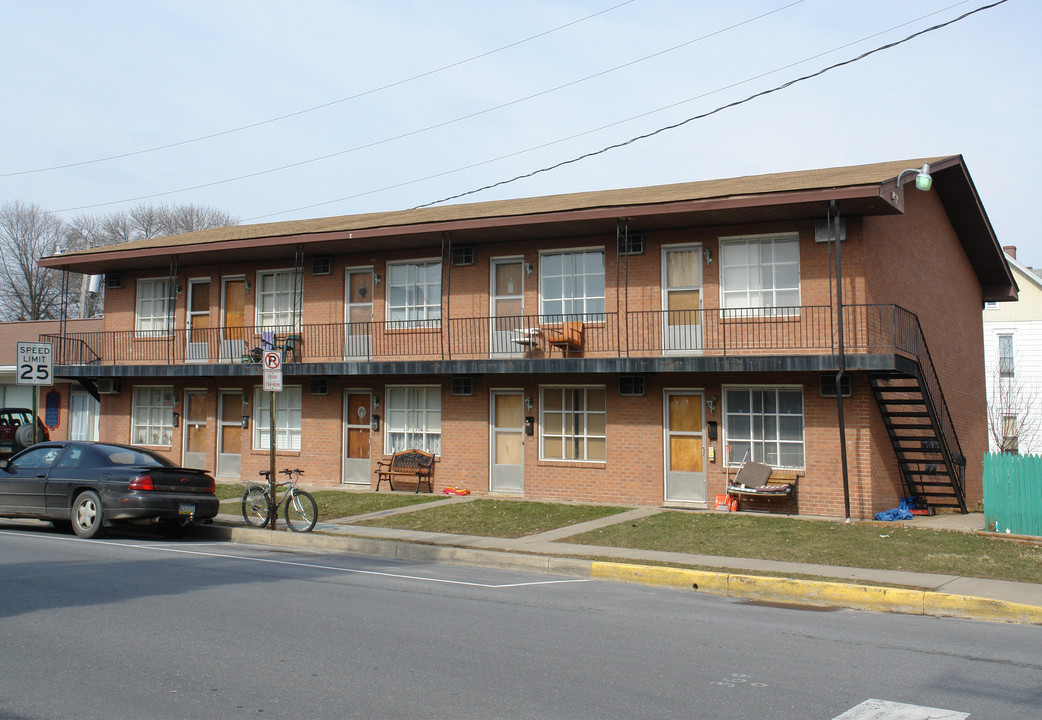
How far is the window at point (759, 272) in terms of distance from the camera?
1819 cm

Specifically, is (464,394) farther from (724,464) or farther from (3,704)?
(3,704)

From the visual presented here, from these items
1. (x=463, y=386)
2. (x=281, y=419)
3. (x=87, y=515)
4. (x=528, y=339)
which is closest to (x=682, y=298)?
(x=528, y=339)

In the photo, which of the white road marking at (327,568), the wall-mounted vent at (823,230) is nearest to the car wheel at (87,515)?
the white road marking at (327,568)

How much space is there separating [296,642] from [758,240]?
1382 cm

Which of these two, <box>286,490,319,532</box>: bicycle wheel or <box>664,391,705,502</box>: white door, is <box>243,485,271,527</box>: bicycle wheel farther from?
<box>664,391,705,502</box>: white door

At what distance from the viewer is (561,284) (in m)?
20.4

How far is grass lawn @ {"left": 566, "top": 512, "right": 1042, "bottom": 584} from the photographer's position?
1197cm

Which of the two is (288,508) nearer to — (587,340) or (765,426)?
(587,340)

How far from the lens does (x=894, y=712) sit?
5.67 meters

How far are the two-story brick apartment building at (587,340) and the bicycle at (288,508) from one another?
546cm

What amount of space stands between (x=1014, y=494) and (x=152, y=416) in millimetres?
20977

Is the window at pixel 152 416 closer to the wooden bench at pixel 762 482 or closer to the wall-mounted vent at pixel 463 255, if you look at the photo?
the wall-mounted vent at pixel 463 255

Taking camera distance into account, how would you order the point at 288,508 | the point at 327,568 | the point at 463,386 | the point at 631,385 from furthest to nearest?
the point at 463,386 < the point at 631,385 < the point at 288,508 < the point at 327,568

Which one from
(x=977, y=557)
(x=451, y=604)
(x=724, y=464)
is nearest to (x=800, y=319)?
(x=724, y=464)
